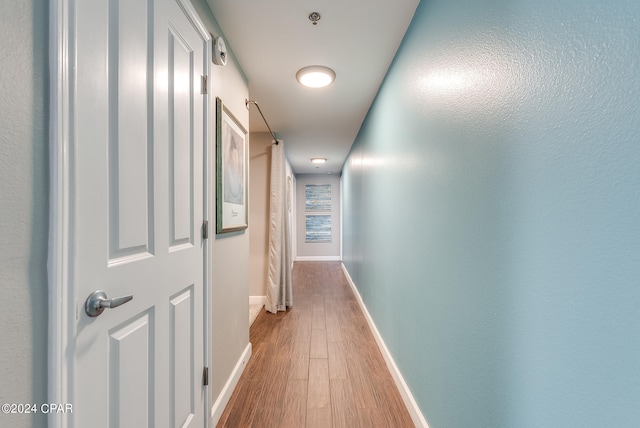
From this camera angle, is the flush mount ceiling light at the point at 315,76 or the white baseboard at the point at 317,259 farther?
the white baseboard at the point at 317,259

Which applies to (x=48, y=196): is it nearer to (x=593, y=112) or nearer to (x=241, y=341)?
(x=593, y=112)

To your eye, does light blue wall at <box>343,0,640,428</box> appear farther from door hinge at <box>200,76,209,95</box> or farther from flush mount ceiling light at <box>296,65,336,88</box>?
door hinge at <box>200,76,209,95</box>

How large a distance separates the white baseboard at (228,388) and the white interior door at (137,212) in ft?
0.58

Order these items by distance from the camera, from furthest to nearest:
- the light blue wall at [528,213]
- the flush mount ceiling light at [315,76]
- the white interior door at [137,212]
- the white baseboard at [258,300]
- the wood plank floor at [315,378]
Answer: the white baseboard at [258,300]
the flush mount ceiling light at [315,76]
the wood plank floor at [315,378]
the white interior door at [137,212]
the light blue wall at [528,213]

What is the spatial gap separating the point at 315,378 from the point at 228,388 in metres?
0.60

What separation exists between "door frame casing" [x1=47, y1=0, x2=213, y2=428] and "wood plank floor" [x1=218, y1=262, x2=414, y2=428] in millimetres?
1215

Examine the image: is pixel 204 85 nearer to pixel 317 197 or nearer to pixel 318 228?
pixel 317 197

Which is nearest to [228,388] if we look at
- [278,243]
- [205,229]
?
[205,229]

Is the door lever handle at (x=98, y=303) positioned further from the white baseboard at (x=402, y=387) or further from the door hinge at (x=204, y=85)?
the white baseboard at (x=402, y=387)

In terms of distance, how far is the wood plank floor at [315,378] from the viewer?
1.61 meters

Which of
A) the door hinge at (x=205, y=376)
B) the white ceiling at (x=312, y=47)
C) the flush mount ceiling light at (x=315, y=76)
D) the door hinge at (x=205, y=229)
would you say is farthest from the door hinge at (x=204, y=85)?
the door hinge at (x=205, y=376)

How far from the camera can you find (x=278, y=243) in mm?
3545

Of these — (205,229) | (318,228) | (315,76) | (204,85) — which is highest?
(315,76)

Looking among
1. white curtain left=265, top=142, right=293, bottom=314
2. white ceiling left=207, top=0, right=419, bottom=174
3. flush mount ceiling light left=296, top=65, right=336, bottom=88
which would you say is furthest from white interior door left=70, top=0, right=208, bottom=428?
white curtain left=265, top=142, right=293, bottom=314
